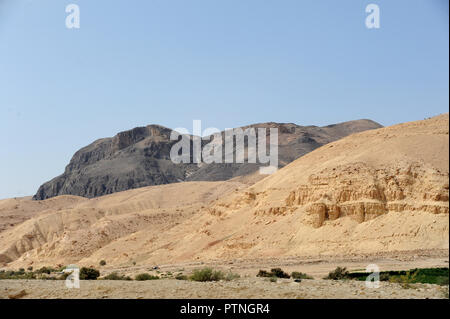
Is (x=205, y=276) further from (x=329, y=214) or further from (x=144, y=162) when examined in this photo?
(x=144, y=162)

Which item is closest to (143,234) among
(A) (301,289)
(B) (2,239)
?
(B) (2,239)

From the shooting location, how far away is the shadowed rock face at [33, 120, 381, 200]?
126062 mm

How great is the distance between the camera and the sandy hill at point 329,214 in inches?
1233

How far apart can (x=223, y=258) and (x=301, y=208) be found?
6210 mm

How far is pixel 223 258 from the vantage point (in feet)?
115

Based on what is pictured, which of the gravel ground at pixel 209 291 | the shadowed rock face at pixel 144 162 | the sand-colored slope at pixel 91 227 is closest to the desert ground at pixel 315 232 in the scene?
the gravel ground at pixel 209 291

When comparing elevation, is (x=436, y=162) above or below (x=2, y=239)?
above

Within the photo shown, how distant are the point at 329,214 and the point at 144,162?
10588 centimetres

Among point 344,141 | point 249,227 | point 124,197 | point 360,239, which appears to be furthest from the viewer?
point 124,197

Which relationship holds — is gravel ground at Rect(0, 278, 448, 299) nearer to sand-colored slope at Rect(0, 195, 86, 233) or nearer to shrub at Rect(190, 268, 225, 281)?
shrub at Rect(190, 268, 225, 281)

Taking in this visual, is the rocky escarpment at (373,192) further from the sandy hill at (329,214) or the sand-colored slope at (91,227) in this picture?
the sand-colored slope at (91,227)

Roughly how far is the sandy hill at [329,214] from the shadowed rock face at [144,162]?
220 feet
